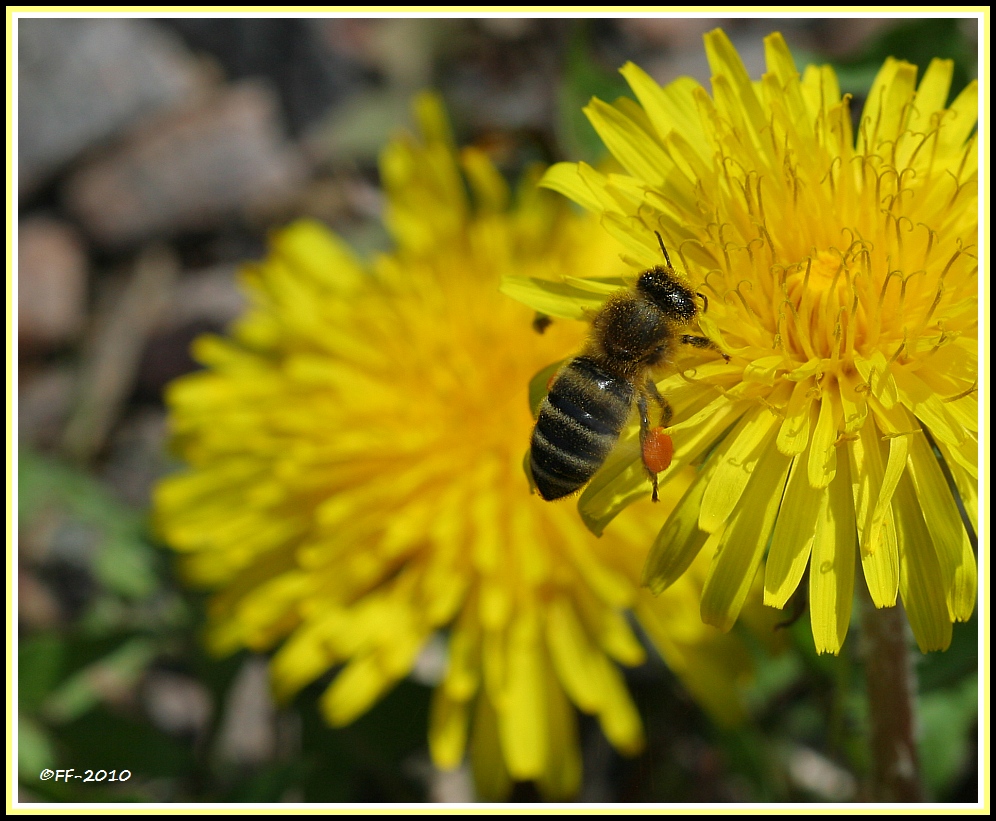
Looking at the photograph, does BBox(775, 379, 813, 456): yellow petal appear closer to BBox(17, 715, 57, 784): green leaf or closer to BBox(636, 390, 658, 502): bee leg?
BBox(636, 390, 658, 502): bee leg

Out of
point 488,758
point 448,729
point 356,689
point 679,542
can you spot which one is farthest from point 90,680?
point 679,542

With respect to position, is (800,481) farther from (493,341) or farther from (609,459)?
(493,341)

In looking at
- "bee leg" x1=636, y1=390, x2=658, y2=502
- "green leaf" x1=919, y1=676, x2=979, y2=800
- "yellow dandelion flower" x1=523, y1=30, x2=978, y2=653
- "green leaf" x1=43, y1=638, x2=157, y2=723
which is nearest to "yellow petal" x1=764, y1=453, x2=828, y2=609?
"yellow dandelion flower" x1=523, y1=30, x2=978, y2=653

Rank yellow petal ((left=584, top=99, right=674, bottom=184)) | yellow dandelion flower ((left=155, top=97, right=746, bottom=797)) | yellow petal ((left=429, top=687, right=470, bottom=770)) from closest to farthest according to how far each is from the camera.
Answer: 1. yellow petal ((left=584, top=99, right=674, bottom=184))
2. yellow dandelion flower ((left=155, top=97, right=746, bottom=797))
3. yellow petal ((left=429, top=687, right=470, bottom=770))

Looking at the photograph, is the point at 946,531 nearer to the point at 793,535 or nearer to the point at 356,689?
the point at 793,535

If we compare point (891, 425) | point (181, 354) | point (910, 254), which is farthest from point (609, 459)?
point (181, 354)

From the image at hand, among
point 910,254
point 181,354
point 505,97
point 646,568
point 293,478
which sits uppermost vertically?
point 505,97

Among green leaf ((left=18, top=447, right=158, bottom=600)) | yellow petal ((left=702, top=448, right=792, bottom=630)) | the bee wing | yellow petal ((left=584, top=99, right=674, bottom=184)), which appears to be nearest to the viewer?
yellow petal ((left=702, top=448, right=792, bottom=630))

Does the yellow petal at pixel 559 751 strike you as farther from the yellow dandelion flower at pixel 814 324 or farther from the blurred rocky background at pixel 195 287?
the yellow dandelion flower at pixel 814 324
